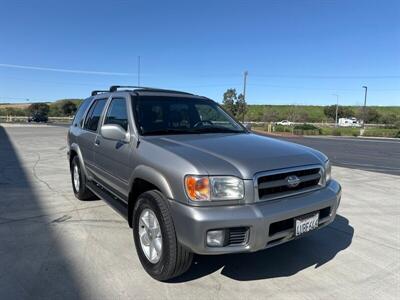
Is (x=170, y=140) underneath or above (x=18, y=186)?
above

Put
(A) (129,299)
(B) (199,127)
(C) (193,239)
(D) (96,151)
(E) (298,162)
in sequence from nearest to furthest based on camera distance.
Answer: (C) (193,239) → (A) (129,299) → (E) (298,162) → (B) (199,127) → (D) (96,151)

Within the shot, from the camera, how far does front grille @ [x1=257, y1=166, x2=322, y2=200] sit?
3.06 meters

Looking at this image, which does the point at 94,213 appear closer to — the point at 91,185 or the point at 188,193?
the point at 91,185

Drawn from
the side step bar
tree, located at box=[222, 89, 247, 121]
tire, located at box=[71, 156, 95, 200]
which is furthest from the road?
tree, located at box=[222, 89, 247, 121]

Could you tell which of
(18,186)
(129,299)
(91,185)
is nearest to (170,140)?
(129,299)

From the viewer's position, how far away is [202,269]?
3.65 metres

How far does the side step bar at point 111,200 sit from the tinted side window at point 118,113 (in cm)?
93

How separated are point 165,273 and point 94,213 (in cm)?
258

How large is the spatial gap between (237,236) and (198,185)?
529mm

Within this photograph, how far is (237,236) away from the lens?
2.91 metres

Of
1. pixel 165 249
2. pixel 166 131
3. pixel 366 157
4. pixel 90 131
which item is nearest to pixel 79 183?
pixel 90 131

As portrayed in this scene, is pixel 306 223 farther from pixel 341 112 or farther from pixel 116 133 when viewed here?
pixel 341 112

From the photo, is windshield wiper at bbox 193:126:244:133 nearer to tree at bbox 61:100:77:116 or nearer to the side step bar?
the side step bar

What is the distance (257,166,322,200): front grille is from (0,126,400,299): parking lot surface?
890 mm
